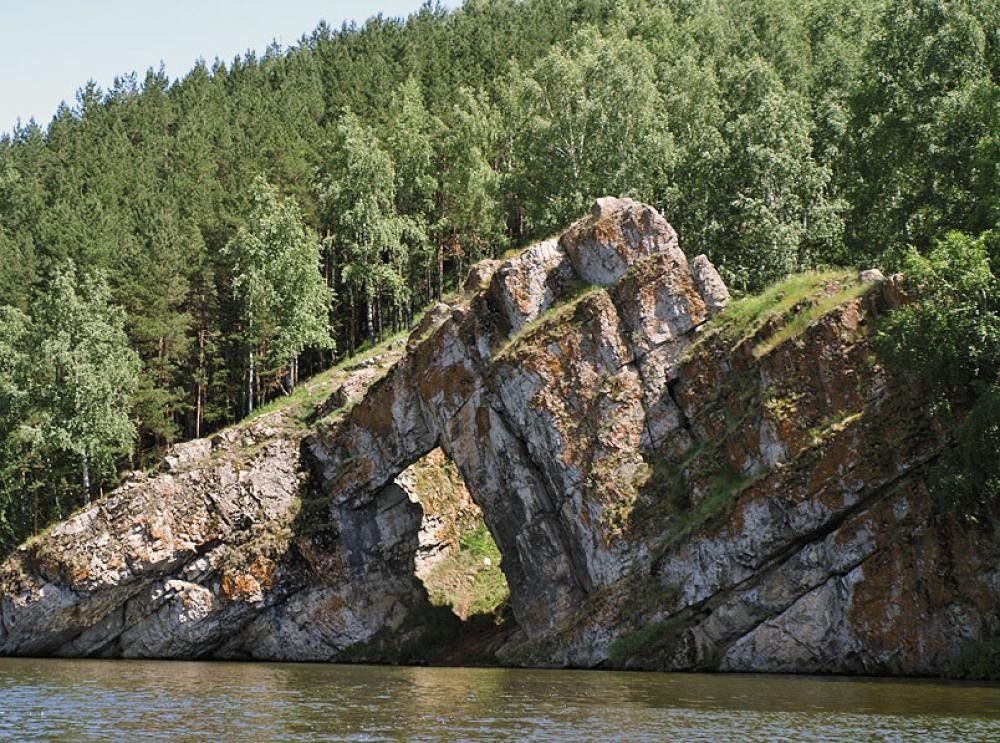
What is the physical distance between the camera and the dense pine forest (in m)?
52.8

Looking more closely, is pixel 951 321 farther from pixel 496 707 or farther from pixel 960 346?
pixel 496 707

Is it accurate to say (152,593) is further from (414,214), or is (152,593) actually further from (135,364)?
(414,214)

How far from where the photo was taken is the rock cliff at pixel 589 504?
37156 millimetres

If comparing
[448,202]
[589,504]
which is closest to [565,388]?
[589,504]

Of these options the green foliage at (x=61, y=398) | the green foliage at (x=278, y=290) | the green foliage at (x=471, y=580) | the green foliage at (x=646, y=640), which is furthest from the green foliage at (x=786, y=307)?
the green foliage at (x=61, y=398)

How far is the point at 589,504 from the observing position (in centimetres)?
4494

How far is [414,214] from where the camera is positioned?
81.1 metres

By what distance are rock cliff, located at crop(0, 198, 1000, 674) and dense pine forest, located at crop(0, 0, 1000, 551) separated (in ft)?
14.7

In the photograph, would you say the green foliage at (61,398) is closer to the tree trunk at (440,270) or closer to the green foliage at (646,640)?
the tree trunk at (440,270)

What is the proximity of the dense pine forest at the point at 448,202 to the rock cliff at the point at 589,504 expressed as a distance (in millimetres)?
4470

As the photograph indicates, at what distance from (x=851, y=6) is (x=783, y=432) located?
68184 millimetres

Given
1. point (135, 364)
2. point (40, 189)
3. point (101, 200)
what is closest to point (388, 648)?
point (135, 364)

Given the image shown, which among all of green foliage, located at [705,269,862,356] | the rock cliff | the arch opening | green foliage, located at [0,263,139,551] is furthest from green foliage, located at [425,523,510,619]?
green foliage, located at [0,263,139,551]

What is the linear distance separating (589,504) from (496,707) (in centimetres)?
1657
